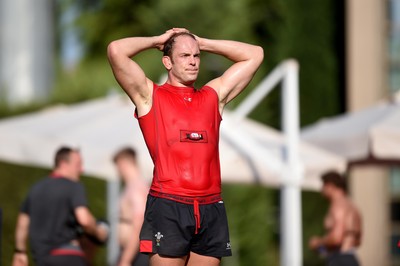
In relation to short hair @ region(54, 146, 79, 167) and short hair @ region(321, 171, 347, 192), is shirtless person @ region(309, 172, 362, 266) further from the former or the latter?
short hair @ region(54, 146, 79, 167)

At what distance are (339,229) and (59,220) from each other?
2529 mm

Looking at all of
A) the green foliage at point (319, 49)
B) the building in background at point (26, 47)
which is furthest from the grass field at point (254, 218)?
the building in background at point (26, 47)

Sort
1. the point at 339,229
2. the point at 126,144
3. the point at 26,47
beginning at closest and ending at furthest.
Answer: the point at 339,229, the point at 126,144, the point at 26,47

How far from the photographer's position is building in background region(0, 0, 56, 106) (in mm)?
19856

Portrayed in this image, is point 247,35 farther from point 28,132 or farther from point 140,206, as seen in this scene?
point 140,206

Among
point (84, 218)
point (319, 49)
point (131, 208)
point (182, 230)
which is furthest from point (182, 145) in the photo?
point (319, 49)

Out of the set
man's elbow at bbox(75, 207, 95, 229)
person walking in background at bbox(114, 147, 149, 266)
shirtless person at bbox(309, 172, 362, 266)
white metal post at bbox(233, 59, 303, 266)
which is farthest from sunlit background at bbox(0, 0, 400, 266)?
man's elbow at bbox(75, 207, 95, 229)

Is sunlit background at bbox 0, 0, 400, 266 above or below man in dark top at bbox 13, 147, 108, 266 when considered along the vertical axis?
above

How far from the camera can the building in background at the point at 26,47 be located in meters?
19.9

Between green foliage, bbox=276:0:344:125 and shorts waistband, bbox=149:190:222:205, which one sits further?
green foliage, bbox=276:0:344:125

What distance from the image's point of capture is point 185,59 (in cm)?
528

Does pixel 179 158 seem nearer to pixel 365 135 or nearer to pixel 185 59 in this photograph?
pixel 185 59

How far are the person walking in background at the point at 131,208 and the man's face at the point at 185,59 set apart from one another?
304 cm

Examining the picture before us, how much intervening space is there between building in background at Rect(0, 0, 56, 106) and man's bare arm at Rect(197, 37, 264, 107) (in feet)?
46.8
